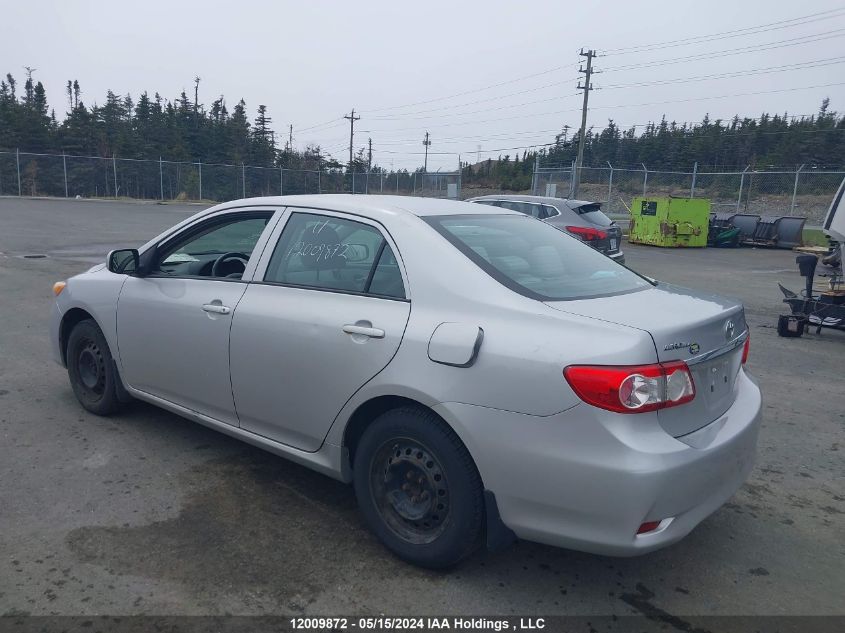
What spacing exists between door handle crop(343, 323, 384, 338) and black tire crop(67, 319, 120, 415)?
87.9 inches

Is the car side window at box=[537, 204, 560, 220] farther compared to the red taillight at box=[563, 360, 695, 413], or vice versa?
the car side window at box=[537, 204, 560, 220]

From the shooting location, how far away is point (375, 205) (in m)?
3.53

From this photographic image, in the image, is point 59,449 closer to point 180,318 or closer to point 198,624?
point 180,318

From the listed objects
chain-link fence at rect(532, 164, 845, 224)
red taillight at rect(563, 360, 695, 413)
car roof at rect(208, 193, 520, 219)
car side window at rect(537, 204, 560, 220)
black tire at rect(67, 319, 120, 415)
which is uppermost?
chain-link fence at rect(532, 164, 845, 224)

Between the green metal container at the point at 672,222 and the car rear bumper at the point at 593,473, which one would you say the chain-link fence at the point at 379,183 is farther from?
the car rear bumper at the point at 593,473

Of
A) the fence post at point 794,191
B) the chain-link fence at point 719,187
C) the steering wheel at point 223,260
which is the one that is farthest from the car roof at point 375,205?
the fence post at point 794,191

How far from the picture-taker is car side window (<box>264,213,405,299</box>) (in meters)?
3.24

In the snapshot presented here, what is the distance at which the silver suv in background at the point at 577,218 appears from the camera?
1367 centimetres

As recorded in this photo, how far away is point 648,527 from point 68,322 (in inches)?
167

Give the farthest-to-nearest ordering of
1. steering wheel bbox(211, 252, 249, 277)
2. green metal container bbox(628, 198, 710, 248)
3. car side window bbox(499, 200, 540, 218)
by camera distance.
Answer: green metal container bbox(628, 198, 710, 248), car side window bbox(499, 200, 540, 218), steering wheel bbox(211, 252, 249, 277)

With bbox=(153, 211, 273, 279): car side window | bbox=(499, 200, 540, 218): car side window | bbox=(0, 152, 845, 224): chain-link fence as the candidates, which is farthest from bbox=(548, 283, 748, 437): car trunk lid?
bbox=(0, 152, 845, 224): chain-link fence

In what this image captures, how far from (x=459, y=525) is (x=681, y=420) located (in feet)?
3.24

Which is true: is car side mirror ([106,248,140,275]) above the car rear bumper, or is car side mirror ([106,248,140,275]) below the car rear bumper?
above

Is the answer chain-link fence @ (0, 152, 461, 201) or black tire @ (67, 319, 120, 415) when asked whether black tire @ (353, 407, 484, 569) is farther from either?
chain-link fence @ (0, 152, 461, 201)
